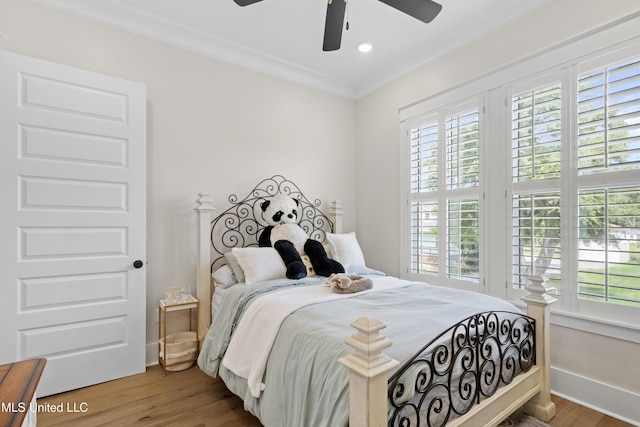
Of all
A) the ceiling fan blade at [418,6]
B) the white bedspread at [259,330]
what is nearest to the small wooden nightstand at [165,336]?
the white bedspread at [259,330]

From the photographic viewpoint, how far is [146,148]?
268cm

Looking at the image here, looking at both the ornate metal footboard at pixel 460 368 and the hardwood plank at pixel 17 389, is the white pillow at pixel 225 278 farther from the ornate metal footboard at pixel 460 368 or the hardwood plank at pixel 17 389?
the ornate metal footboard at pixel 460 368

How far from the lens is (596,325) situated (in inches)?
81.7

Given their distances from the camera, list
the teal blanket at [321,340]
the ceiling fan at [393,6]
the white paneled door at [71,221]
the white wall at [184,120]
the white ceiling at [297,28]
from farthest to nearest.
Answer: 1. the white ceiling at [297,28]
2. the white wall at [184,120]
3. the white paneled door at [71,221]
4. the ceiling fan at [393,6]
5. the teal blanket at [321,340]

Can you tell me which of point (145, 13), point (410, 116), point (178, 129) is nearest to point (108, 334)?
point (178, 129)

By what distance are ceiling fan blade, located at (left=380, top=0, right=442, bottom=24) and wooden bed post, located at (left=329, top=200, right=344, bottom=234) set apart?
6.88 ft

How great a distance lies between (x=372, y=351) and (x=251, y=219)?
2.44 metres

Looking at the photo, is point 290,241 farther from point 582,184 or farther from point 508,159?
point 582,184

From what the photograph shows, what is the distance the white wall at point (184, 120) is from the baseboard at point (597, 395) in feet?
8.99

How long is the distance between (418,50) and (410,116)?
2.06 feet

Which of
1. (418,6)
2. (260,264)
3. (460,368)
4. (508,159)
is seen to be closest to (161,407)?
(260,264)

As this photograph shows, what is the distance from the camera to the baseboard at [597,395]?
1.94 meters

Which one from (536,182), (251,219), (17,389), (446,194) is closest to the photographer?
(17,389)

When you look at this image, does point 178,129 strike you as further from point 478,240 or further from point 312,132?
point 478,240
